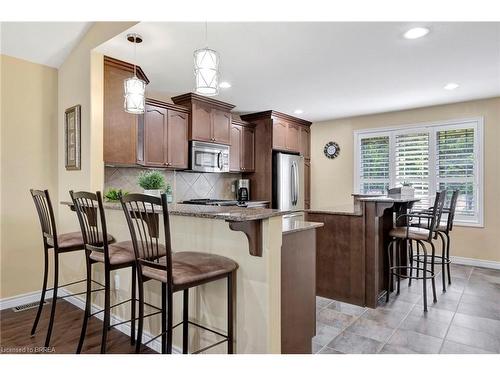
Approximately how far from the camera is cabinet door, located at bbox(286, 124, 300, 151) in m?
5.43

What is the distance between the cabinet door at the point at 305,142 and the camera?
229 inches

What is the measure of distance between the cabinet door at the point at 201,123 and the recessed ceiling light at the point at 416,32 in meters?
2.64

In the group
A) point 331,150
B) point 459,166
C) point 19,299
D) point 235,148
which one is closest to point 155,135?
point 235,148

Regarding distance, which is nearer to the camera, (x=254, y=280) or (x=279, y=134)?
(x=254, y=280)

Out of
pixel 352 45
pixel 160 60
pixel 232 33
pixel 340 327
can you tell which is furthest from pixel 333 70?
pixel 340 327

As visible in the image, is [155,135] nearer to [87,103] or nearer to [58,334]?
[87,103]

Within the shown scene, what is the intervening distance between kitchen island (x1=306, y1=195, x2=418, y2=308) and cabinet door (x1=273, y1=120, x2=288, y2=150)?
206 cm

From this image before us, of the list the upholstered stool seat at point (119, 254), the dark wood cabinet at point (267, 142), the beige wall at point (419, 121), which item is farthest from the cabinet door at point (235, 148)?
the upholstered stool seat at point (119, 254)

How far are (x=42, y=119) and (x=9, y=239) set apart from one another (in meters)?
1.23

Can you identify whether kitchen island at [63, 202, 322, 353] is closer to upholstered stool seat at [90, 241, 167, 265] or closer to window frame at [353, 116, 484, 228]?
upholstered stool seat at [90, 241, 167, 265]

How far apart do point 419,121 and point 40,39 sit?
5.10 m

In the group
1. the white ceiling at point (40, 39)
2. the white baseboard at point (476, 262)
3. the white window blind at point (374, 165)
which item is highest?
the white ceiling at point (40, 39)

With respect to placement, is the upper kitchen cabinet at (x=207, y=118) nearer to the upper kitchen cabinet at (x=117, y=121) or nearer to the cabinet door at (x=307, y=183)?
the upper kitchen cabinet at (x=117, y=121)

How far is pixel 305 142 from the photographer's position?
19.5ft
